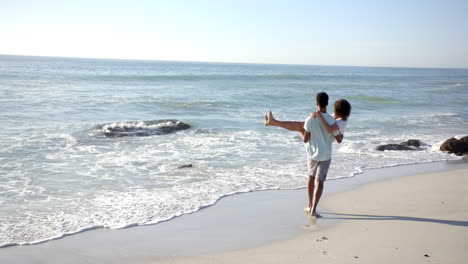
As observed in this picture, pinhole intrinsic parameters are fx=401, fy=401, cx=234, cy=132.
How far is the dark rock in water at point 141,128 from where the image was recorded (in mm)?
12172

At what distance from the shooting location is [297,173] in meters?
8.00

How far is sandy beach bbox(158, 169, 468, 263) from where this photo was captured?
4.12m

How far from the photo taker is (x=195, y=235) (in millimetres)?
4805

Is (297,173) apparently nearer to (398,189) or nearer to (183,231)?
(398,189)

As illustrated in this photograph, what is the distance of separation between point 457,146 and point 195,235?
8.05 meters

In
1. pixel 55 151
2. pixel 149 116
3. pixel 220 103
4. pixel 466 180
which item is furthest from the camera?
pixel 220 103

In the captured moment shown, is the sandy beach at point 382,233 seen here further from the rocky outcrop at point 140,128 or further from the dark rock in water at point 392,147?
the rocky outcrop at point 140,128

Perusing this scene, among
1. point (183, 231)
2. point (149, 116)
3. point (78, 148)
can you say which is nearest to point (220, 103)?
point (149, 116)

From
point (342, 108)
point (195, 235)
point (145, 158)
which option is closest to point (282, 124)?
point (342, 108)

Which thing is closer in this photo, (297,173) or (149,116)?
(297,173)

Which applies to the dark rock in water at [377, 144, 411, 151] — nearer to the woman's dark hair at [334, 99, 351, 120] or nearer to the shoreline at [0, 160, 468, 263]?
the shoreline at [0, 160, 468, 263]

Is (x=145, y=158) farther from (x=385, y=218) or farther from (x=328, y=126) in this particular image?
(x=385, y=218)

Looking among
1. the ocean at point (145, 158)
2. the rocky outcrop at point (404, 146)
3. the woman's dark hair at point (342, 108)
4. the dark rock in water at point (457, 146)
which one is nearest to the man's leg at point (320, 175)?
the woman's dark hair at point (342, 108)

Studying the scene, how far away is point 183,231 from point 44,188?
3083mm
